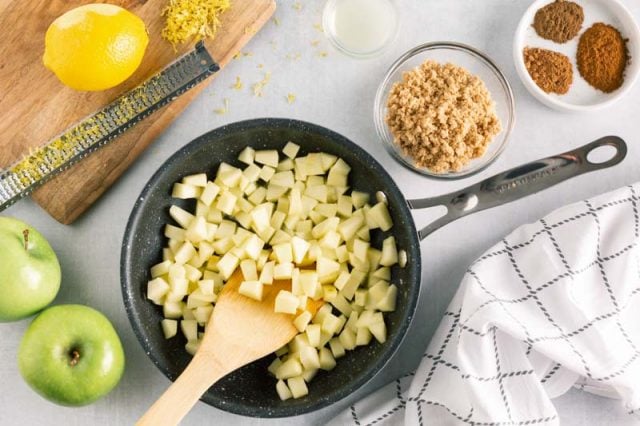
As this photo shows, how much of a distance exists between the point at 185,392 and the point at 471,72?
0.89 m

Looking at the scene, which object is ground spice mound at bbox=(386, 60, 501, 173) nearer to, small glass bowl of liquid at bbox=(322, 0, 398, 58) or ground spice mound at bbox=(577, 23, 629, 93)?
small glass bowl of liquid at bbox=(322, 0, 398, 58)

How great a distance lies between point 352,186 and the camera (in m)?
1.59

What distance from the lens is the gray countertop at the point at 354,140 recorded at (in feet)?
5.31

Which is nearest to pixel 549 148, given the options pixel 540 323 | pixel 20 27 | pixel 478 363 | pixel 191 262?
pixel 540 323

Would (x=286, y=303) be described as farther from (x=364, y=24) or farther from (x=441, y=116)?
(x=364, y=24)

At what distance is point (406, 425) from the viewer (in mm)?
1550

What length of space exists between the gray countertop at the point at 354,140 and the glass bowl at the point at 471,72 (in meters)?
0.03

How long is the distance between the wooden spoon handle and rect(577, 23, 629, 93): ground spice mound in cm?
97

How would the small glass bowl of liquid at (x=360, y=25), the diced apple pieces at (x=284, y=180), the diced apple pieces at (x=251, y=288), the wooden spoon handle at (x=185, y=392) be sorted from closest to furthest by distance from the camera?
1. the wooden spoon handle at (x=185, y=392)
2. the diced apple pieces at (x=251, y=288)
3. the diced apple pieces at (x=284, y=180)
4. the small glass bowl of liquid at (x=360, y=25)

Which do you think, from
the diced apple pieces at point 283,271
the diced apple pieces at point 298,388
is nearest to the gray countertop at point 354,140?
the diced apple pieces at point 298,388

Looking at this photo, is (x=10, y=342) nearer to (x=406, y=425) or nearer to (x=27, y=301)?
(x=27, y=301)

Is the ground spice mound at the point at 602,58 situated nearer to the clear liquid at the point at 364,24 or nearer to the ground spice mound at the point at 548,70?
the ground spice mound at the point at 548,70

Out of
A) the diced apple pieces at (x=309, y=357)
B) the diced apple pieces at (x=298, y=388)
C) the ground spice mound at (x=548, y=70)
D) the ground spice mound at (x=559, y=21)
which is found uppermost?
the ground spice mound at (x=559, y=21)

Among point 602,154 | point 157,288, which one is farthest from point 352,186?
point 602,154
